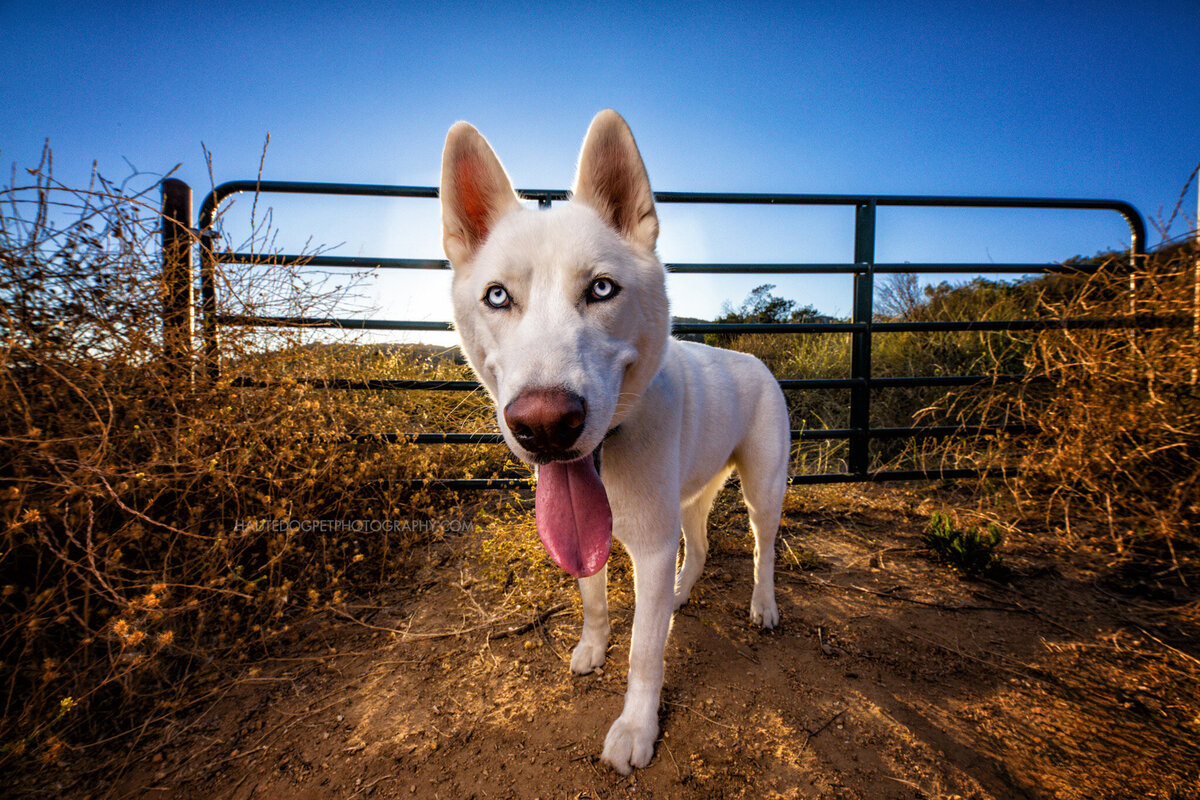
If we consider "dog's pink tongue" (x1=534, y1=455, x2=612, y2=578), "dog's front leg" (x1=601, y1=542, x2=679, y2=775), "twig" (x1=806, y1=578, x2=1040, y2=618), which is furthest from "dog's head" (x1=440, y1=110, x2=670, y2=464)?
"twig" (x1=806, y1=578, x2=1040, y2=618)

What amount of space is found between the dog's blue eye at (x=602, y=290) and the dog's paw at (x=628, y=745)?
136 centimetres

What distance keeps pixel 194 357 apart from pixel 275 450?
0.56 m

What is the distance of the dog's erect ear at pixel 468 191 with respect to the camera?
151 cm

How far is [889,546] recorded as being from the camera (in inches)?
112

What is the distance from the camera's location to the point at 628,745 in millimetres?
1367

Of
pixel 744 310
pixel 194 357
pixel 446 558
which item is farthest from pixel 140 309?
pixel 744 310

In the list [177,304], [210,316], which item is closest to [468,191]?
[177,304]

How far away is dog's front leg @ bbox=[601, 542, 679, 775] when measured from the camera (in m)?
1.40

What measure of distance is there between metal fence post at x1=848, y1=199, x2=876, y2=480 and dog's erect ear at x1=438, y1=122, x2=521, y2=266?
314cm

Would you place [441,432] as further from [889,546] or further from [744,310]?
[744,310]

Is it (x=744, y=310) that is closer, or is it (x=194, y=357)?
(x=194, y=357)

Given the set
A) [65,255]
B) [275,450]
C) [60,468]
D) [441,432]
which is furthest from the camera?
[441,432]

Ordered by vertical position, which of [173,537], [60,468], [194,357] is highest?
[194,357]

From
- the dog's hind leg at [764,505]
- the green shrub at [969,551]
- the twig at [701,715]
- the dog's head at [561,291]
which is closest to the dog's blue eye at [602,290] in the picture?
the dog's head at [561,291]
